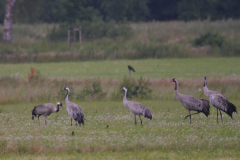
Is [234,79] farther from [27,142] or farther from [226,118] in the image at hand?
[27,142]

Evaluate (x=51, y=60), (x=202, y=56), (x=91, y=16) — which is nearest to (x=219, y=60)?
(x=202, y=56)

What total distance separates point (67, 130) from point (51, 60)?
30.1 meters

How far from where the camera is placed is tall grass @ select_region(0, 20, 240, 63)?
1713 inches

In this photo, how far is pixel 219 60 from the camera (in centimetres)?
4181

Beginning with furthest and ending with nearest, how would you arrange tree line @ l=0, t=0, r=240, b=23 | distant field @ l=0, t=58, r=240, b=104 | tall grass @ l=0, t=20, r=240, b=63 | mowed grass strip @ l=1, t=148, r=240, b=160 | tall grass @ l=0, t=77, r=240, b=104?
1. tree line @ l=0, t=0, r=240, b=23
2. tall grass @ l=0, t=20, r=240, b=63
3. distant field @ l=0, t=58, r=240, b=104
4. tall grass @ l=0, t=77, r=240, b=104
5. mowed grass strip @ l=1, t=148, r=240, b=160

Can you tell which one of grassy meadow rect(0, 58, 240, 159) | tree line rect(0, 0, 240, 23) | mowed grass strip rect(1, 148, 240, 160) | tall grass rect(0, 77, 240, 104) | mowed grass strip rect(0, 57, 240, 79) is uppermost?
tree line rect(0, 0, 240, 23)

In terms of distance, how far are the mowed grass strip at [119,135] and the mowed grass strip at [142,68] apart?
1536 cm

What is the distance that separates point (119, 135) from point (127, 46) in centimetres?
3506

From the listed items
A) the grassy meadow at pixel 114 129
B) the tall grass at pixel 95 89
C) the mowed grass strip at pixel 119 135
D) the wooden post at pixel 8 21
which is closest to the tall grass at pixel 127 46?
the wooden post at pixel 8 21

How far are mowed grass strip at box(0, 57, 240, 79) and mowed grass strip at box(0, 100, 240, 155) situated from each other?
15360mm

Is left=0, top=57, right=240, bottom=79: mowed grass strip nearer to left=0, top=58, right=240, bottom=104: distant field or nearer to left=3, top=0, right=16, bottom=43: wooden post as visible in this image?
left=0, top=58, right=240, bottom=104: distant field

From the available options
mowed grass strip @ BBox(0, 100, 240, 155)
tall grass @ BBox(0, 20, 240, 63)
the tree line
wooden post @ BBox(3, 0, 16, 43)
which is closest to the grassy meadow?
mowed grass strip @ BBox(0, 100, 240, 155)

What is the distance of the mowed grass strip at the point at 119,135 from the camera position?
11.1m

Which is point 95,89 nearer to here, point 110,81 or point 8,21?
point 110,81
